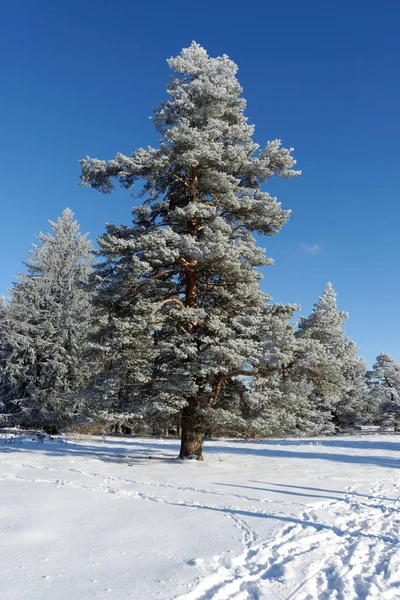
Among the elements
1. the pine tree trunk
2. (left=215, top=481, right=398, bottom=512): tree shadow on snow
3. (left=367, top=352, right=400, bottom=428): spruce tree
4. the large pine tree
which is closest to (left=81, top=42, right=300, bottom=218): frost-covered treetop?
the large pine tree

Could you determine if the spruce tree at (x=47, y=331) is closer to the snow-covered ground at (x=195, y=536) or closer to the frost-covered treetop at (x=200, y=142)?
the frost-covered treetop at (x=200, y=142)

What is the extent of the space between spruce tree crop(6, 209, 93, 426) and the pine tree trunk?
34.5 feet

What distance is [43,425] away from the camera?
80.3 feet

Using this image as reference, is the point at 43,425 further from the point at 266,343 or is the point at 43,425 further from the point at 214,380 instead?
the point at 266,343

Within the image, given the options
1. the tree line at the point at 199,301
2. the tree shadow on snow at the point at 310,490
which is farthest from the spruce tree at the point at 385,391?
the tree shadow on snow at the point at 310,490

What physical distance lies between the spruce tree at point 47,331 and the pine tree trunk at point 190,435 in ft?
34.5

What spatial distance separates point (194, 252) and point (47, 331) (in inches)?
624

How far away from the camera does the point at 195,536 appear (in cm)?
533

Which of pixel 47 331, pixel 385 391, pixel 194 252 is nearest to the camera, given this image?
pixel 194 252

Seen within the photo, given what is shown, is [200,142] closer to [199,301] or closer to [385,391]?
[199,301]

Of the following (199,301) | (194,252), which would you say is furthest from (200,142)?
(199,301)

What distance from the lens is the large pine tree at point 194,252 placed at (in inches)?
499

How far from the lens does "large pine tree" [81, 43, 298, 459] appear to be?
1268 centimetres

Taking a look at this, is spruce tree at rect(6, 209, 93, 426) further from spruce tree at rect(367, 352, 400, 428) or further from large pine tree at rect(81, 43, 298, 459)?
spruce tree at rect(367, 352, 400, 428)
